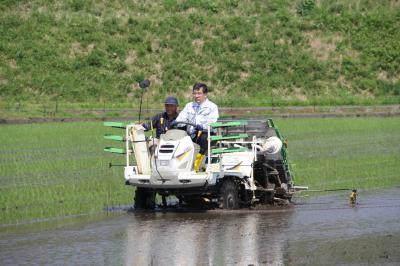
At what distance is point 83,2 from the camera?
2640 inches

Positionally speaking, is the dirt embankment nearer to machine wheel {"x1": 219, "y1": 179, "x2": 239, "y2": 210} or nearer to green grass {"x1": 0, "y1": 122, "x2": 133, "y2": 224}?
green grass {"x1": 0, "y1": 122, "x2": 133, "y2": 224}


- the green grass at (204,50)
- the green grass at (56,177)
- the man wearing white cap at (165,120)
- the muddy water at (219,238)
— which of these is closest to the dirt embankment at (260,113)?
the green grass at (204,50)

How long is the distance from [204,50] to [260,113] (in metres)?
12.5

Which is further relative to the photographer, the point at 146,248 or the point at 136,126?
the point at 136,126

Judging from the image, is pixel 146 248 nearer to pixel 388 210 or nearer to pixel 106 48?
pixel 388 210

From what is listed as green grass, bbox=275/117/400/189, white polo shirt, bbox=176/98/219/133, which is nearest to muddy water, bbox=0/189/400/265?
white polo shirt, bbox=176/98/219/133

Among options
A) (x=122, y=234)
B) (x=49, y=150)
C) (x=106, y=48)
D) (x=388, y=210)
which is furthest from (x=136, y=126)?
(x=106, y=48)

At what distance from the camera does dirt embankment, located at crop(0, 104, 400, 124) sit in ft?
154

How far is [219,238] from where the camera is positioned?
42.7 ft

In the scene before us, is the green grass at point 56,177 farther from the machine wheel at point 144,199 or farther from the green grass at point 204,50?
the green grass at point 204,50

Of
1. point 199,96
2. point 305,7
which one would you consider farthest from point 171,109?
point 305,7

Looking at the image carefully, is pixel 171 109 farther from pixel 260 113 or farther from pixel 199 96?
pixel 260 113

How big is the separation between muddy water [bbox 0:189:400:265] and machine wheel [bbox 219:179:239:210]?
20cm

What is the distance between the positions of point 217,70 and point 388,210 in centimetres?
4515
